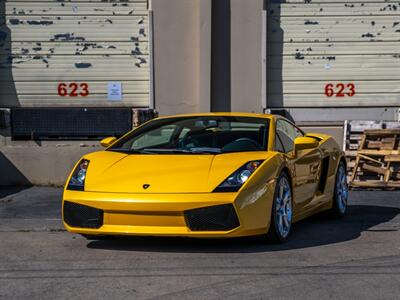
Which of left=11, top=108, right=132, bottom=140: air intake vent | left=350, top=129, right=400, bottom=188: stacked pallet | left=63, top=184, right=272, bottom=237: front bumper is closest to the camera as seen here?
left=63, top=184, right=272, bottom=237: front bumper

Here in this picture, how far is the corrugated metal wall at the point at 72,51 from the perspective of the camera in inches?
463

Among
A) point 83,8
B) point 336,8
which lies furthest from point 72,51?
point 336,8

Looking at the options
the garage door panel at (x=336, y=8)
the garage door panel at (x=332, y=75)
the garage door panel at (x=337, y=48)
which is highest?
the garage door panel at (x=336, y=8)

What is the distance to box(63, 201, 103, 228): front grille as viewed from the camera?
19.1 ft

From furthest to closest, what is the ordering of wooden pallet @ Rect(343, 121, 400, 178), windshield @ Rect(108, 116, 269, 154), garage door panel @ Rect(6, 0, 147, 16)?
1. garage door panel @ Rect(6, 0, 147, 16)
2. wooden pallet @ Rect(343, 121, 400, 178)
3. windshield @ Rect(108, 116, 269, 154)

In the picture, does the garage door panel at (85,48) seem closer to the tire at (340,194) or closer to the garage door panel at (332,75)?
the garage door panel at (332,75)

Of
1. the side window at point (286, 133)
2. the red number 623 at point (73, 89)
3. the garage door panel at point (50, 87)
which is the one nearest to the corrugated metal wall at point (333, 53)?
the garage door panel at point (50, 87)

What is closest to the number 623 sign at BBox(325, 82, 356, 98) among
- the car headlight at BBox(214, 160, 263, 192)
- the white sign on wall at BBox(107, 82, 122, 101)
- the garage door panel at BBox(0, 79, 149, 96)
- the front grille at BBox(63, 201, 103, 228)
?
the garage door panel at BBox(0, 79, 149, 96)

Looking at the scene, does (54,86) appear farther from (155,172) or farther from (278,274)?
(278,274)

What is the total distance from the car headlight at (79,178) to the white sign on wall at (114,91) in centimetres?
556

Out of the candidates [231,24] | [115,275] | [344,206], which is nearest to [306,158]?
[344,206]

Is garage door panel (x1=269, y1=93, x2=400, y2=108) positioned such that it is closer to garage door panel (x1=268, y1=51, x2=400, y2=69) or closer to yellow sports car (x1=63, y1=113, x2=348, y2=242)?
garage door panel (x1=268, y1=51, x2=400, y2=69)

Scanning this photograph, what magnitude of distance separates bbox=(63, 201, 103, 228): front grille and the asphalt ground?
0.93 ft

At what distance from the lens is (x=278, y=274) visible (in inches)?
207
